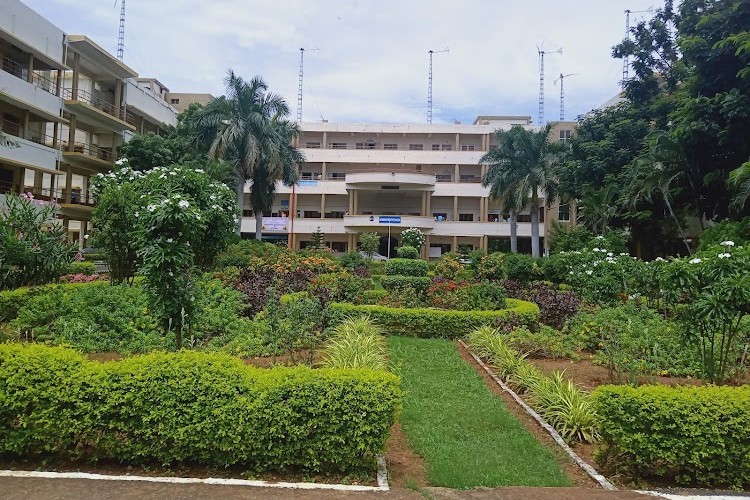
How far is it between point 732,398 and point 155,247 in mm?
5905

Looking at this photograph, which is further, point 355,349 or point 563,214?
point 563,214

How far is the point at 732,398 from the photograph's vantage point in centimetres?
443

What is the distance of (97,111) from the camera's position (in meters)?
27.9

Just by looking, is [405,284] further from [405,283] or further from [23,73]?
[23,73]

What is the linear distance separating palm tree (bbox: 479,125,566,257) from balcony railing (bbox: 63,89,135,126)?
23.3 m

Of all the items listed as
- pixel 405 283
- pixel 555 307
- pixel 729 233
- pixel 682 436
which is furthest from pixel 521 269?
pixel 682 436

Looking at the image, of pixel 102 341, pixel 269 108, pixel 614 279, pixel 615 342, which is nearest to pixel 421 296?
pixel 614 279

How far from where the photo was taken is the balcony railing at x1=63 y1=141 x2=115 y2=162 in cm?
2741

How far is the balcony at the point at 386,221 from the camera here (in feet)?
129

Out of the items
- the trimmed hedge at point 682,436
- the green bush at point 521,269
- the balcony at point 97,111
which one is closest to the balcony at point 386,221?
the balcony at point 97,111

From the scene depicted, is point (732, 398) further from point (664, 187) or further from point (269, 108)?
point (269, 108)

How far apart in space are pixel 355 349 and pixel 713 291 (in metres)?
4.44

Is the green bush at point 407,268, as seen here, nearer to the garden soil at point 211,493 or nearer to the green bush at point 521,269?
the green bush at point 521,269

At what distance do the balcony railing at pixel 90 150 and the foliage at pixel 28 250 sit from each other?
19.7 metres
